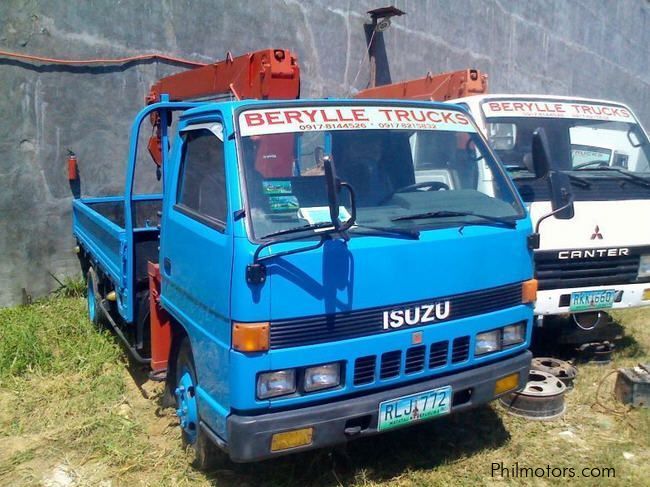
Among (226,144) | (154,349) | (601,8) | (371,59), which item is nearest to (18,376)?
(154,349)

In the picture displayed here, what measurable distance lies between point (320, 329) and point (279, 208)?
0.61 metres

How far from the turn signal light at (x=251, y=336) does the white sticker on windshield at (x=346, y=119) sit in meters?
0.96

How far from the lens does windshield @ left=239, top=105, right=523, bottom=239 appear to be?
3.04 meters

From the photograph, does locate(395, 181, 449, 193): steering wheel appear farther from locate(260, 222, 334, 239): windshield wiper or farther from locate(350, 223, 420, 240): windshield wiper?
locate(260, 222, 334, 239): windshield wiper

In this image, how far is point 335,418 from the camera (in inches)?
114

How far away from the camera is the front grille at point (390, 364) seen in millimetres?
3012

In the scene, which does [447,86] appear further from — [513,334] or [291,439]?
[291,439]

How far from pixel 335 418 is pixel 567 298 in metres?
2.42

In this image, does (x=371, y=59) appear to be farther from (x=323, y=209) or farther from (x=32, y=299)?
(x=323, y=209)

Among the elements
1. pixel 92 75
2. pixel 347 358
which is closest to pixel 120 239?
pixel 347 358

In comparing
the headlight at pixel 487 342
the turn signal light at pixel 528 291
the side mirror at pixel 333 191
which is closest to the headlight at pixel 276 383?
the side mirror at pixel 333 191

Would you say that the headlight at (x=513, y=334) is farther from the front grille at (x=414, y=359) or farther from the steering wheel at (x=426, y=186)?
the steering wheel at (x=426, y=186)

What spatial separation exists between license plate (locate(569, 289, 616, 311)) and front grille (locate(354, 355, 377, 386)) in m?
2.22

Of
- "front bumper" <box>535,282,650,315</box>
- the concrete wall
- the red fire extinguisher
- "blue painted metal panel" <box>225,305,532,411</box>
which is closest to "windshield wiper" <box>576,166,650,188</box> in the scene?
"front bumper" <box>535,282,650,315</box>
